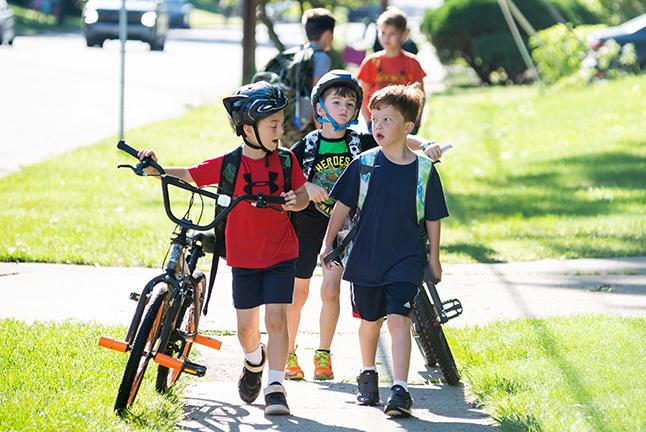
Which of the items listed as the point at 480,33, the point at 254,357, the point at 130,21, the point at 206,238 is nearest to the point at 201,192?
the point at 206,238

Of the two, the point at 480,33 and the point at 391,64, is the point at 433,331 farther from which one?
the point at 480,33

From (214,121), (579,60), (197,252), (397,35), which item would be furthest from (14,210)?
(579,60)

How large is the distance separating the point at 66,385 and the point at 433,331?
1938mm

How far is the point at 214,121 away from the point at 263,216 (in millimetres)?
12056

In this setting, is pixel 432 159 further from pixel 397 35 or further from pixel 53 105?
pixel 53 105

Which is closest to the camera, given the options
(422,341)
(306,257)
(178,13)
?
(422,341)

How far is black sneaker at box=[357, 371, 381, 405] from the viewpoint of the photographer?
4.20 m

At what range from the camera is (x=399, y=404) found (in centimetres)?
394

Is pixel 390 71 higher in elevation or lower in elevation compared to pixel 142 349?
higher

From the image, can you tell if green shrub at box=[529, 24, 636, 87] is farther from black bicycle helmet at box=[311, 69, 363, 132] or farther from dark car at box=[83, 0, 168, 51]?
black bicycle helmet at box=[311, 69, 363, 132]

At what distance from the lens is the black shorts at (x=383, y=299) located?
4.07 meters

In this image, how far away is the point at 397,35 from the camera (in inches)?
293

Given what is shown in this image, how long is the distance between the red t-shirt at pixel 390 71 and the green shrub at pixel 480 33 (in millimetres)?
15325

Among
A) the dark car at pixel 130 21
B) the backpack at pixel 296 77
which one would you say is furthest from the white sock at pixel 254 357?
the dark car at pixel 130 21
